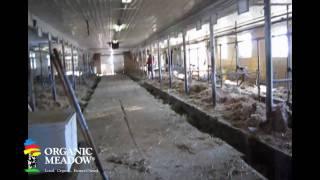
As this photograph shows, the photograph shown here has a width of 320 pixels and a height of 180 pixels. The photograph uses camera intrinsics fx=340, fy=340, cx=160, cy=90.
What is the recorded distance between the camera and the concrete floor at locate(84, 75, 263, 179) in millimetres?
3484

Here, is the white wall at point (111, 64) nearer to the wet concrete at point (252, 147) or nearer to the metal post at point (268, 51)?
the wet concrete at point (252, 147)

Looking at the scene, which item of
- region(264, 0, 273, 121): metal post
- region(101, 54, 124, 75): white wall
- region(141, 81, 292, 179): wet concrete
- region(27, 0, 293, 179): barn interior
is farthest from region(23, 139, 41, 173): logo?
region(101, 54, 124, 75): white wall

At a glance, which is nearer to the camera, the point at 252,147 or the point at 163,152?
the point at 163,152

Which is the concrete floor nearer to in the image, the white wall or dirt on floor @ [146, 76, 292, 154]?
dirt on floor @ [146, 76, 292, 154]

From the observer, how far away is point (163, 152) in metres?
4.23

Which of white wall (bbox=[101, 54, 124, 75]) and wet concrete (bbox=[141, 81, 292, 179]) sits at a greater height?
white wall (bbox=[101, 54, 124, 75])

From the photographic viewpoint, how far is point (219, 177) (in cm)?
336

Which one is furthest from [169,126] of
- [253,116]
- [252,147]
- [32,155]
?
[32,155]

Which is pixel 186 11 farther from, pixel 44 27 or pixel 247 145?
pixel 247 145

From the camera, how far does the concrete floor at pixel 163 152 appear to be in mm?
3484

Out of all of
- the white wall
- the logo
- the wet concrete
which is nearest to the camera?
the logo

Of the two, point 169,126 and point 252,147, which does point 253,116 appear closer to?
point 252,147
